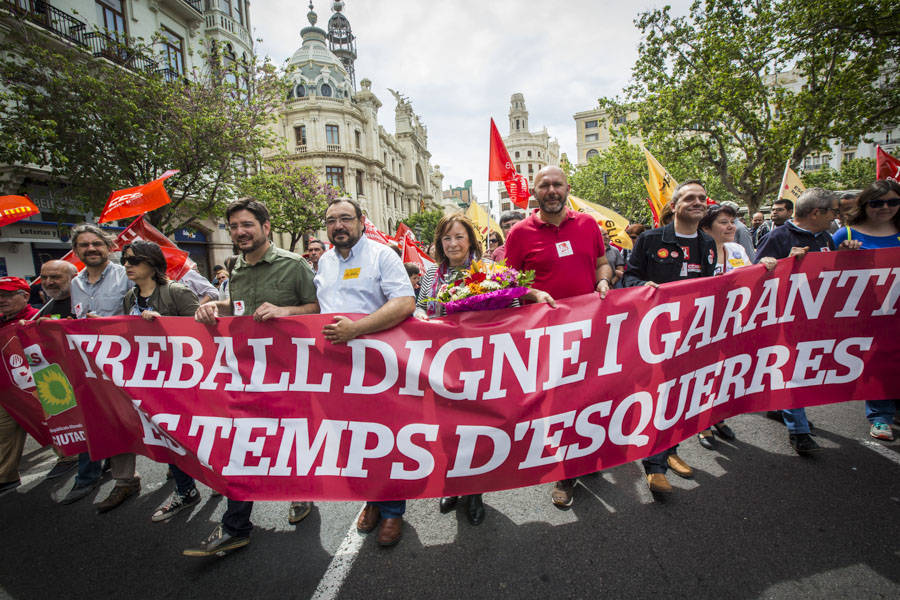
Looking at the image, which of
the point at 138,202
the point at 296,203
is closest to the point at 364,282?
the point at 138,202

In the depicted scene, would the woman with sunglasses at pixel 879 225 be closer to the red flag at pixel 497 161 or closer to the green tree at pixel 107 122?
the red flag at pixel 497 161

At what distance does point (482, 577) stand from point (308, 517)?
1428 mm

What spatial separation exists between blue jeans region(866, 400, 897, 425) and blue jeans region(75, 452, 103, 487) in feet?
23.0

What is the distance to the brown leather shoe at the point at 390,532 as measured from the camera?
8.07 feet

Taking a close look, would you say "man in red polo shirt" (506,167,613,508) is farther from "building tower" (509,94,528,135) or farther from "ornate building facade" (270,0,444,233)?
"building tower" (509,94,528,135)

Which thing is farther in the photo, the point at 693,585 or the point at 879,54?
the point at 879,54

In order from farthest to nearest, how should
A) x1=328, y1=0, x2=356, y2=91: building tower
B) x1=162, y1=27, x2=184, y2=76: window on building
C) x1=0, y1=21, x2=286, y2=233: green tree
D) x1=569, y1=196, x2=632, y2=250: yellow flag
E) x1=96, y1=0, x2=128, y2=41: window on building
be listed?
x1=328, y1=0, x2=356, y2=91: building tower
x1=162, y1=27, x2=184, y2=76: window on building
x1=96, y1=0, x2=128, y2=41: window on building
x1=0, y1=21, x2=286, y2=233: green tree
x1=569, y1=196, x2=632, y2=250: yellow flag

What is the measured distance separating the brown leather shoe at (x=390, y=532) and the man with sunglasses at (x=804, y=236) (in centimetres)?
334

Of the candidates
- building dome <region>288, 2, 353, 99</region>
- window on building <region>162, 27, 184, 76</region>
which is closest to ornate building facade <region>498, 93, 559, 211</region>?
building dome <region>288, 2, 353, 99</region>

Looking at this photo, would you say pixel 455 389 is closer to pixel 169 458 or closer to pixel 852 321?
pixel 169 458

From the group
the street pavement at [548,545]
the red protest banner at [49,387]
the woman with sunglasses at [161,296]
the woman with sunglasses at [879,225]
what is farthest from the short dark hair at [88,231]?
the woman with sunglasses at [879,225]

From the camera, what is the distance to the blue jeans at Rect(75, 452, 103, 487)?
11.1ft

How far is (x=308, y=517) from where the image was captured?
2871 millimetres

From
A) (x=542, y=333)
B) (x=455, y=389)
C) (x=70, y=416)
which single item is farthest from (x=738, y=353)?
(x=70, y=416)
